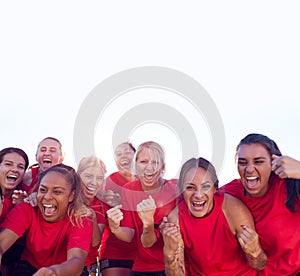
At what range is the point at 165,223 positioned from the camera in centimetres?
436

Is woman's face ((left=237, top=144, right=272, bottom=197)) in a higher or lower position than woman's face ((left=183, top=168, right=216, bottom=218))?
higher

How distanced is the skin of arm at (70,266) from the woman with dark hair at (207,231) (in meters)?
0.79

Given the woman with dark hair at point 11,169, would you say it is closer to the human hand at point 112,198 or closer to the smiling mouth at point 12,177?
the smiling mouth at point 12,177

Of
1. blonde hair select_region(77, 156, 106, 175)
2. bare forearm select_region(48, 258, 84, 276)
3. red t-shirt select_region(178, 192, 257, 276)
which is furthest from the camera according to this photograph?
blonde hair select_region(77, 156, 106, 175)

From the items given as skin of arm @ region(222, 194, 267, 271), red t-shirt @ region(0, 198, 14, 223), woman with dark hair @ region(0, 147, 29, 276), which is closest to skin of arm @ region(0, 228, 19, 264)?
red t-shirt @ region(0, 198, 14, 223)

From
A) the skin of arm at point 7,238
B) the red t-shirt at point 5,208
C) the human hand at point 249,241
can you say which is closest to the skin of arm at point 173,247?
the human hand at point 249,241

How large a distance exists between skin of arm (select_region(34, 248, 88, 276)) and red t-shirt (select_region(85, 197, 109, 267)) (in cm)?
73

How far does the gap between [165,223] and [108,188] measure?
5.26 ft

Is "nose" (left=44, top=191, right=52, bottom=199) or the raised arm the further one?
"nose" (left=44, top=191, right=52, bottom=199)

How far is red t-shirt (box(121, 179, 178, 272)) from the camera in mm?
4930

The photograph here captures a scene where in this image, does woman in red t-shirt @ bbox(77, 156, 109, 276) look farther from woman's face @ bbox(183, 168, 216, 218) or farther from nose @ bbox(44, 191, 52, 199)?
woman's face @ bbox(183, 168, 216, 218)

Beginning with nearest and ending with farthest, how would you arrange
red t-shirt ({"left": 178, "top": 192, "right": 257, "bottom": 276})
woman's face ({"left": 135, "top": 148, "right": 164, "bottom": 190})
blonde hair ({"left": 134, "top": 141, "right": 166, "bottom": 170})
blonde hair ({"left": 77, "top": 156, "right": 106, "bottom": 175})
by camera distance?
red t-shirt ({"left": 178, "top": 192, "right": 257, "bottom": 276}), woman's face ({"left": 135, "top": 148, "right": 164, "bottom": 190}), blonde hair ({"left": 134, "top": 141, "right": 166, "bottom": 170}), blonde hair ({"left": 77, "top": 156, "right": 106, "bottom": 175})

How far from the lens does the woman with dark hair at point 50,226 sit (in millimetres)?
4488

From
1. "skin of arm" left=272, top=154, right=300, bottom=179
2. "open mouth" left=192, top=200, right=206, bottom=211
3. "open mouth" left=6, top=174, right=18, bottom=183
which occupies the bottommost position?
"open mouth" left=192, top=200, right=206, bottom=211
